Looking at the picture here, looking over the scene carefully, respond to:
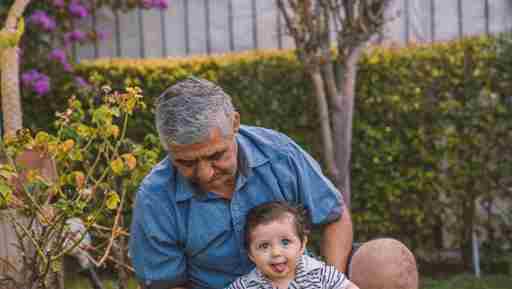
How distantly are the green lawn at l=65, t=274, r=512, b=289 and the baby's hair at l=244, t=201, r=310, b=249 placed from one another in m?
2.70

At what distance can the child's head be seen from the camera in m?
3.52

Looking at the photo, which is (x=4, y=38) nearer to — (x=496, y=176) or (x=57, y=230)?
(x=57, y=230)

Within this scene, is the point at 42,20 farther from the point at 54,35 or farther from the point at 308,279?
the point at 308,279

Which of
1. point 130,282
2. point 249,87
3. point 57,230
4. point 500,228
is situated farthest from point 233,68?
point 57,230

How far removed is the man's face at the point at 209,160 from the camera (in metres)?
3.39

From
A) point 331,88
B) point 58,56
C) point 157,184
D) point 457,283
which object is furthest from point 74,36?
point 157,184

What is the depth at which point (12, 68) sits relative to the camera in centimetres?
543

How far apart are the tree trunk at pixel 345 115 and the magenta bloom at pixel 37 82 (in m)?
1.89

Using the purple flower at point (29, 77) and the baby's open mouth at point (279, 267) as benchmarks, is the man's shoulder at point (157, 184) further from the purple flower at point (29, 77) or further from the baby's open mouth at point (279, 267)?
the purple flower at point (29, 77)

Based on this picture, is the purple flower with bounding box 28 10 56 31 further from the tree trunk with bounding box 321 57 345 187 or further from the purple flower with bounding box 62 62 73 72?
the tree trunk with bounding box 321 57 345 187

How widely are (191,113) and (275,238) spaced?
530mm

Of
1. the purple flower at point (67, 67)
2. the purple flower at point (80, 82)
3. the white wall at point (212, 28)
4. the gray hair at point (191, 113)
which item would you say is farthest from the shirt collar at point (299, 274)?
Result: the white wall at point (212, 28)

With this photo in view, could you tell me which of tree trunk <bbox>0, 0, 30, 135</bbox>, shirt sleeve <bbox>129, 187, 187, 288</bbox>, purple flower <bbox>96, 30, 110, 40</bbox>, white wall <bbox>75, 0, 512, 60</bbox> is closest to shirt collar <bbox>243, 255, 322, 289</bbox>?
shirt sleeve <bbox>129, 187, 187, 288</bbox>

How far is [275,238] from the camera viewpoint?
352 cm
